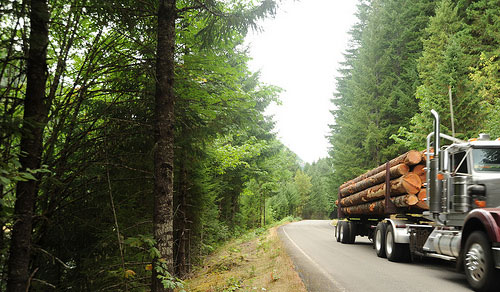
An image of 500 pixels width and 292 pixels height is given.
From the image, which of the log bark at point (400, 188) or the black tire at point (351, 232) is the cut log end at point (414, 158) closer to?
the log bark at point (400, 188)

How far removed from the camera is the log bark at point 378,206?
920 cm

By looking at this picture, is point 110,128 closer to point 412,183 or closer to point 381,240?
point 412,183

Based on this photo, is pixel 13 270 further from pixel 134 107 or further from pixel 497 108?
pixel 497 108

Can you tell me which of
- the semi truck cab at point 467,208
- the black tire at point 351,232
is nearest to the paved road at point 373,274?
the semi truck cab at point 467,208

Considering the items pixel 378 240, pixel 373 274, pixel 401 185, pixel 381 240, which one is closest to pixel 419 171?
pixel 401 185

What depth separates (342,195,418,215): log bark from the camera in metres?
9.20

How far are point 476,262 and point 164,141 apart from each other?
228 inches

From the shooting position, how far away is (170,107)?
5469mm

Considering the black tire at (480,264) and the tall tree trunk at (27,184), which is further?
the black tire at (480,264)

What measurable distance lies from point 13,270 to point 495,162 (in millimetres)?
8675

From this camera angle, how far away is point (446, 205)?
766 centimetres

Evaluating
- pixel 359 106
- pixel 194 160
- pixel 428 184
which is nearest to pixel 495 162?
pixel 428 184

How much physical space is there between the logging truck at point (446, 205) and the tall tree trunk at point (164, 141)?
5289mm

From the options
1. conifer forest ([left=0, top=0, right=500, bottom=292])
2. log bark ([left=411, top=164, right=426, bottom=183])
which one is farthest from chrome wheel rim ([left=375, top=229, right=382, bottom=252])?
conifer forest ([left=0, top=0, right=500, bottom=292])
